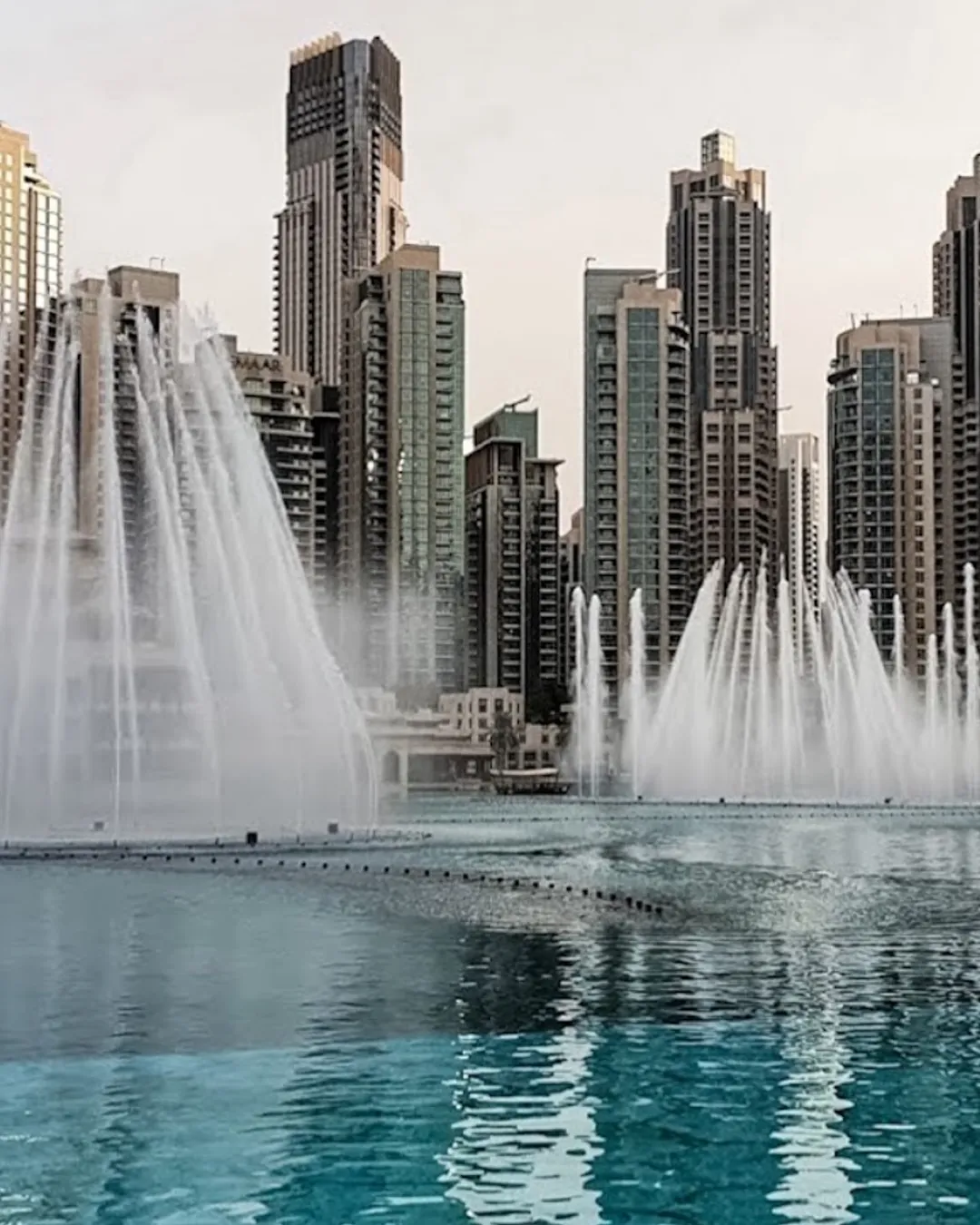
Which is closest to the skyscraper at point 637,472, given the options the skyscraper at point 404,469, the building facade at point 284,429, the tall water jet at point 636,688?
the tall water jet at point 636,688

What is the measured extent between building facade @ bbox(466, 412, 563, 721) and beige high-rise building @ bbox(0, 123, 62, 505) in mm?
48581

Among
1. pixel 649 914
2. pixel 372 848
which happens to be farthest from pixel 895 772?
pixel 649 914

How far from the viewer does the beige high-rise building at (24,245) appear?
126 meters

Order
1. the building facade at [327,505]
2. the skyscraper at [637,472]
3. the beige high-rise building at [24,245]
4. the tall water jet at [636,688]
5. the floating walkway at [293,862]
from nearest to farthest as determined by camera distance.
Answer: the floating walkway at [293,862]
the tall water jet at [636,688]
the beige high-rise building at [24,245]
the skyscraper at [637,472]
the building facade at [327,505]

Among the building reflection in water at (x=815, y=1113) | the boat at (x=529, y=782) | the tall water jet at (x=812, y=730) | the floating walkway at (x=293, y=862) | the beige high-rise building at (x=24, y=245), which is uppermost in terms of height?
the beige high-rise building at (x=24, y=245)

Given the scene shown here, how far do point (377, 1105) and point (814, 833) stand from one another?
3773 centimetres

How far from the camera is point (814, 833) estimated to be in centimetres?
5162

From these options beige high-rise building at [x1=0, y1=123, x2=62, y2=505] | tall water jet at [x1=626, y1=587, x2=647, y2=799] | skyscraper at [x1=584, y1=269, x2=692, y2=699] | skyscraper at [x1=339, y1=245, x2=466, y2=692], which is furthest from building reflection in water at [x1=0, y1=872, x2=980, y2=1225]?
skyscraper at [x1=339, y1=245, x2=466, y2=692]

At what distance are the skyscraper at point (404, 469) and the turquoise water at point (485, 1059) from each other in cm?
11852

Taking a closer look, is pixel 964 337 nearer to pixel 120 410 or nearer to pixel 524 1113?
pixel 120 410

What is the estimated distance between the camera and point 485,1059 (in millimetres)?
16969

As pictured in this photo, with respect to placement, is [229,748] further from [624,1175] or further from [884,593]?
[884,593]

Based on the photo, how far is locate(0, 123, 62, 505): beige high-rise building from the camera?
413 feet

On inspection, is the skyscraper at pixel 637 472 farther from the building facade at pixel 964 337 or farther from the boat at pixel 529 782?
the building facade at pixel 964 337
